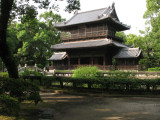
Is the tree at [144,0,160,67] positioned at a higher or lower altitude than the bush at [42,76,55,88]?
higher

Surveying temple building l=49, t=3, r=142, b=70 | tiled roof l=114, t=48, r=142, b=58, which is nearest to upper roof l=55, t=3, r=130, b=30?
temple building l=49, t=3, r=142, b=70

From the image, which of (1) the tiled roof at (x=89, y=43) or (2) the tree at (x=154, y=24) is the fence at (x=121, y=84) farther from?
(2) the tree at (x=154, y=24)

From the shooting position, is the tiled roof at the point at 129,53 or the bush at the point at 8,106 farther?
the tiled roof at the point at 129,53

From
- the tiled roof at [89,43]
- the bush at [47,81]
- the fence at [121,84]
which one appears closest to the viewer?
the fence at [121,84]

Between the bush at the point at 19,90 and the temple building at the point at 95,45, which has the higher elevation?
the temple building at the point at 95,45

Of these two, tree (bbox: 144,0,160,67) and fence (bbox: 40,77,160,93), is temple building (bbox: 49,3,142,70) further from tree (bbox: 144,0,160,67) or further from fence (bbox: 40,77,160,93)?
fence (bbox: 40,77,160,93)

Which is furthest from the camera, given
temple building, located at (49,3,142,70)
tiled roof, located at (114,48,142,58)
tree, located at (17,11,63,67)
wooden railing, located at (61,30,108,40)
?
tree, located at (17,11,63,67)

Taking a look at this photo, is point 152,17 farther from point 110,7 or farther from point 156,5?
point 110,7

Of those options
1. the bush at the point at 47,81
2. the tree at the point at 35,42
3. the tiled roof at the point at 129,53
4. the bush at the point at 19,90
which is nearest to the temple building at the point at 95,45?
the tiled roof at the point at 129,53

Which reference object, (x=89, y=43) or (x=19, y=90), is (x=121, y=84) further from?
(x=89, y=43)

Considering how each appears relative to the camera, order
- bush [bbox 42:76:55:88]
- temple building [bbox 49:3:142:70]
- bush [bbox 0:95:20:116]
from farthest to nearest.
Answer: temple building [bbox 49:3:142:70] → bush [bbox 42:76:55:88] → bush [bbox 0:95:20:116]

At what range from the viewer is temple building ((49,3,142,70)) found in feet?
73.6

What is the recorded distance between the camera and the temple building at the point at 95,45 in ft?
73.6

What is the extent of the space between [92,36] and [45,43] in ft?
48.1
